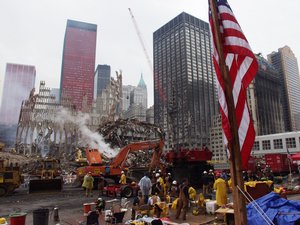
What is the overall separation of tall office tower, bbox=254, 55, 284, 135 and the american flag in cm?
13439

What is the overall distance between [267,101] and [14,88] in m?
140

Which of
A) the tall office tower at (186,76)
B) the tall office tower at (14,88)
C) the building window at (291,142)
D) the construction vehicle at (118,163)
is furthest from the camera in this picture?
the tall office tower at (186,76)

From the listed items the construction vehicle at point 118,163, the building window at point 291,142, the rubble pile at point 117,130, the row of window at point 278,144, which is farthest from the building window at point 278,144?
the construction vehicle at point 118,163

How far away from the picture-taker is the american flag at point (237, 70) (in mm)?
4523

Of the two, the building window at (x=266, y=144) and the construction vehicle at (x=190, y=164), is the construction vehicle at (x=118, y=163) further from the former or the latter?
the building window at (x=266, y=144)

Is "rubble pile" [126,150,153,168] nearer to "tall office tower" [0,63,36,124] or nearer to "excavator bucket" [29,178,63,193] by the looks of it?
"excavator bucket" [29,178,63,193]

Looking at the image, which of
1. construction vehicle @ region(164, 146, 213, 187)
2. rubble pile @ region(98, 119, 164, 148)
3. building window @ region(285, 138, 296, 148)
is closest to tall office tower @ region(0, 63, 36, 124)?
rubble pile @ region(98, 119, 164, 148)

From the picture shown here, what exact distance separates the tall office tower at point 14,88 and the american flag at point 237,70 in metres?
146

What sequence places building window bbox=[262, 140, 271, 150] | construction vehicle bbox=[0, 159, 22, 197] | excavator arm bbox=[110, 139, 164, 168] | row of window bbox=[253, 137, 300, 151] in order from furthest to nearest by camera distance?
building window bbox=[262, 140, 271, 150] → row of window bbox=[253, 137, 300, 151] → excavator arm bbox=[110, 139, 164, 168] → construction vehicle bbox=[0, 159, 22, 197]

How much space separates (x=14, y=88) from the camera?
466 feet

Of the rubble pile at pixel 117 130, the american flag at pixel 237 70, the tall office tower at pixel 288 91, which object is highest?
the tall office tower at pixel 288 91

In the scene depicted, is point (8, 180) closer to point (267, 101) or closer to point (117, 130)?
point (117, 130)

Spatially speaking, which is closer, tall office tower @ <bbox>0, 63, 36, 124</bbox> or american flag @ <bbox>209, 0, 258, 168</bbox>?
american flag @ <bbox>209, 0, 258, 168</bbox>

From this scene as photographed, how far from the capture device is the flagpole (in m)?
Result: 4.13
